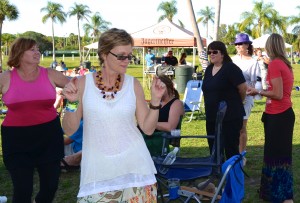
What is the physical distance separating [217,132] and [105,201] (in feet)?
6.14

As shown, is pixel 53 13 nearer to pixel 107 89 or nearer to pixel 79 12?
pixel 79 12

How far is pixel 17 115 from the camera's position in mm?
3283

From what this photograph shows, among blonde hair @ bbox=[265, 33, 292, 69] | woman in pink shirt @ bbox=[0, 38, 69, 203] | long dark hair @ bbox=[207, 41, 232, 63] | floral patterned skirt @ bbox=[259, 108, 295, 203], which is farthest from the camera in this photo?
long dark hair @ bbox=[207, 41, 232, 63]

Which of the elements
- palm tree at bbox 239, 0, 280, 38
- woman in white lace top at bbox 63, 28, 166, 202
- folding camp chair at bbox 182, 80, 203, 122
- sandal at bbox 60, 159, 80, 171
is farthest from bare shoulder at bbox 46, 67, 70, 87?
palm tree at bbox 239, 0, 280, 38

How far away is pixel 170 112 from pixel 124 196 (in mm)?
2341

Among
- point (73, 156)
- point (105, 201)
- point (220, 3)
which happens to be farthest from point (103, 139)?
point (220, 3)

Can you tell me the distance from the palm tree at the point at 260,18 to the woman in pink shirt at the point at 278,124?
176 ft

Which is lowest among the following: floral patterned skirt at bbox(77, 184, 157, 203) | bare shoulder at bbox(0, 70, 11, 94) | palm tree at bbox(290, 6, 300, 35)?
floral patterned skirt at bbox(77, 184, 157, 203)

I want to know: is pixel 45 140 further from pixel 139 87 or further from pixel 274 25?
pixel 274 25

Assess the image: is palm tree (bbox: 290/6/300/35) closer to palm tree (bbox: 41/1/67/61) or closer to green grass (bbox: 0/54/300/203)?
palm tree (bbox: 41/1/67/61)

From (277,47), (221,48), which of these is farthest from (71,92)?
(221,48)

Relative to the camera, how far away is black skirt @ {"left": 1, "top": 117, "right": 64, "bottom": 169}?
3256mm

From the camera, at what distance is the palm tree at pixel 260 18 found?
56.2 meters

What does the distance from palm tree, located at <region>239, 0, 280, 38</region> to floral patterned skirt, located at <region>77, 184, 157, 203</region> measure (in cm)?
5583
